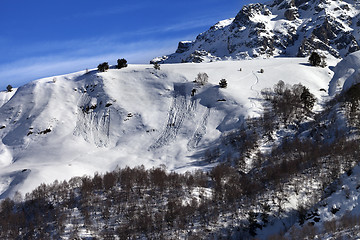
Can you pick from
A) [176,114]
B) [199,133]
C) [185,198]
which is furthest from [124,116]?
[185,198]

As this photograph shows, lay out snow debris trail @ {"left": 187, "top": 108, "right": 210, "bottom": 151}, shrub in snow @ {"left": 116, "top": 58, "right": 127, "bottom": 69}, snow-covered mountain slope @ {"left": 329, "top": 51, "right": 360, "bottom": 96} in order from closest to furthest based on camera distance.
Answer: snow debris trail @ {"left": 187, "top": 108, "right": 210, "bottom": 151} → snow-covered mountain slope @ {"left": 329, "top": 51, "right": 360, "bottom": 96} → shrub in snow @ {"left": 116, "top": 58, "right": 127, "bottom": 69}

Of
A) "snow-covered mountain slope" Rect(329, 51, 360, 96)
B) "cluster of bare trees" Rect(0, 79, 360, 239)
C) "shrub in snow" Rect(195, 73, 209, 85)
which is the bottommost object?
"cluster of bare trees" Rect(0, 79, 360, 239)

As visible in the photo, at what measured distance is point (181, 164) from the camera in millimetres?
87125

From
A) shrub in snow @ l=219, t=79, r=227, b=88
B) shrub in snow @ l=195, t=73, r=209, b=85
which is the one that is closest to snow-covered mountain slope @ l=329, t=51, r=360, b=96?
shrub in snow @ l=219, t=79, r=227, b=88

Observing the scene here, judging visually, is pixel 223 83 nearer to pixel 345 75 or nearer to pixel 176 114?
pixel 176 114

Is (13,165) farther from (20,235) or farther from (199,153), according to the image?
(199,153)

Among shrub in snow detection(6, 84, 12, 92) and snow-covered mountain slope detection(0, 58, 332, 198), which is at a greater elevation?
shrub in snow detection(6, 84, 12, 92)

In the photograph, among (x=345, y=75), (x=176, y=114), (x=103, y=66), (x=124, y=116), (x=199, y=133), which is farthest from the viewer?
(x=103, y=66)

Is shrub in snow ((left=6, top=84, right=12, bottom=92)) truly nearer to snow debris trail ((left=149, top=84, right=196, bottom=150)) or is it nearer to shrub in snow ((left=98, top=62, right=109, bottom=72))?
shrub in snow ((left=98, top=62, right=109, bottom=72))

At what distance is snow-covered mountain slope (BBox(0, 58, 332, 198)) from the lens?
90438 millimetres

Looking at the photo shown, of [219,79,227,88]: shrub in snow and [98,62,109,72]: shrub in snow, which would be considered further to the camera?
[98,62,109,72]: shrub in snow

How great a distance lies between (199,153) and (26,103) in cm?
6641

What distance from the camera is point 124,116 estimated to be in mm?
108250

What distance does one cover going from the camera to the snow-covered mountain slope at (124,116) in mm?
90438
